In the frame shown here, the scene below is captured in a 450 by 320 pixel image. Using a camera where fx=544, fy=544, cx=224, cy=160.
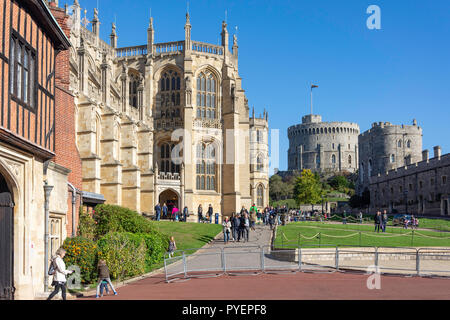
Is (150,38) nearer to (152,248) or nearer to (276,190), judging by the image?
(152,248)

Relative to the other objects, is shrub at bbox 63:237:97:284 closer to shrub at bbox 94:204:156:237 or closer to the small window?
shrub at bbox 94:204:156:237

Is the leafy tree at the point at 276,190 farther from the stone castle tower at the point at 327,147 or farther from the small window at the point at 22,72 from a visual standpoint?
the small window at the point at 22,72

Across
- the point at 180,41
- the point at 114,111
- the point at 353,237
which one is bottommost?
the point at 353,237

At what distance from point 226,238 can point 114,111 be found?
16404mm

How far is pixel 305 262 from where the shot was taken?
62.5 ft

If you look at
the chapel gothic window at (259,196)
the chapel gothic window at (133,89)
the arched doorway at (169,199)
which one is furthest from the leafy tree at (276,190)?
the chapel gothic window at (133,89)

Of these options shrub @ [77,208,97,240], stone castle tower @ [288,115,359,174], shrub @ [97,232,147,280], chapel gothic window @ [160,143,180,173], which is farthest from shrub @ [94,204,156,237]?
stone castle tower @ [288,115,359,174]

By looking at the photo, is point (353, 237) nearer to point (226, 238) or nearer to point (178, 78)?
point (226, 238)

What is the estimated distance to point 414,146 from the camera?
87625 millimetres

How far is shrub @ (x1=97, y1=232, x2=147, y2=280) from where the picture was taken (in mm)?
16625

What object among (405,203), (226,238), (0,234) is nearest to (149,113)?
(226,238)

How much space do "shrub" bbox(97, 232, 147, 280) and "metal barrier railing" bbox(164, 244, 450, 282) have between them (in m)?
1.02

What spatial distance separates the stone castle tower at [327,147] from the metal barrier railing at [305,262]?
111843 mm
